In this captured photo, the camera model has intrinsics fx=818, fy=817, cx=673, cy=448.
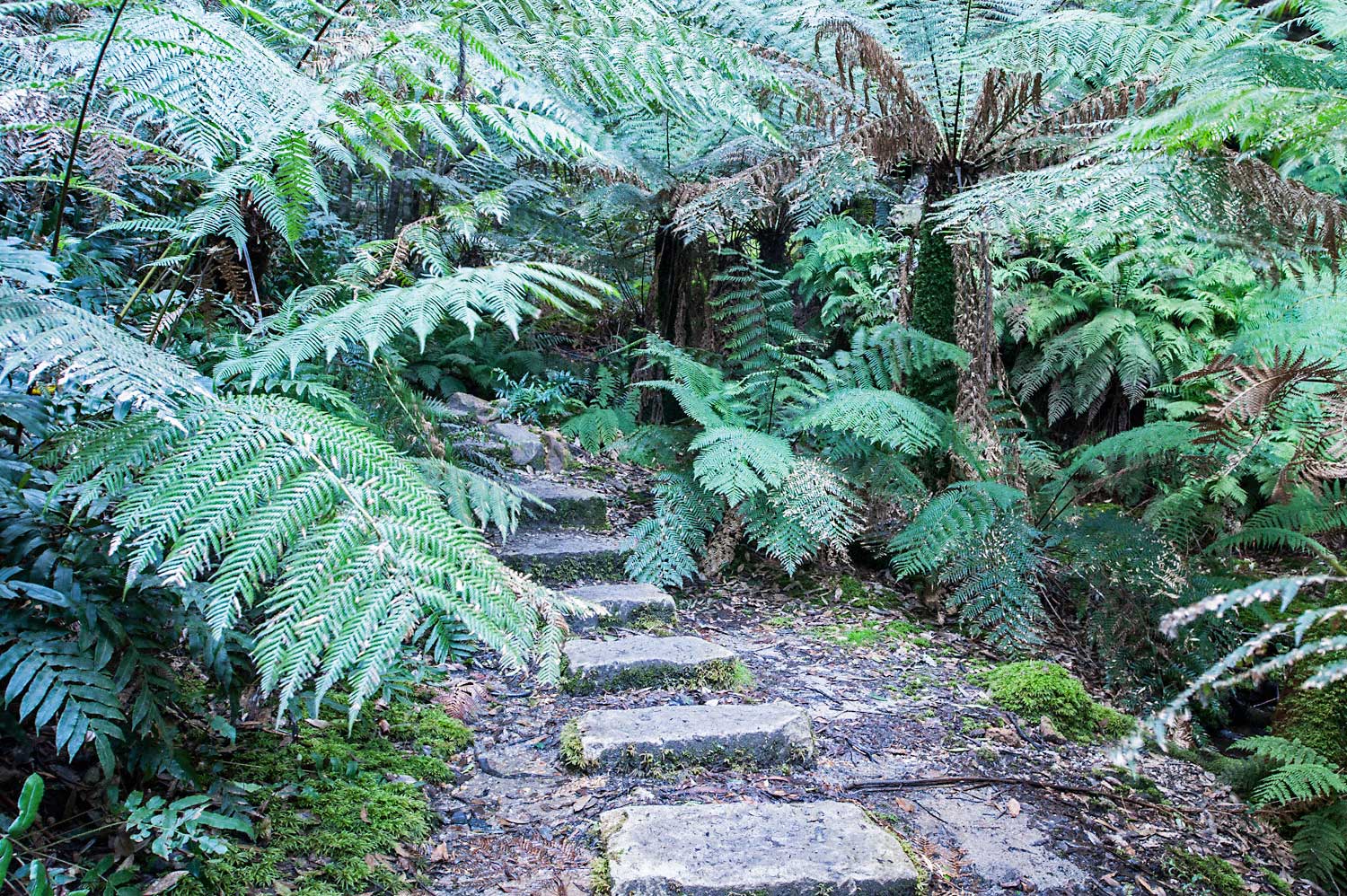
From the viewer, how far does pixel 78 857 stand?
1.38 m

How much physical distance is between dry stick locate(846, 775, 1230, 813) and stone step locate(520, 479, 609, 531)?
1904 mm

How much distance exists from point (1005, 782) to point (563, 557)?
5.78 ft

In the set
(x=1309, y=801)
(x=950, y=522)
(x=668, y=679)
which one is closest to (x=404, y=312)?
(x=668, y=679)

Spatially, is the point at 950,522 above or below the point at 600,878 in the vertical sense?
above

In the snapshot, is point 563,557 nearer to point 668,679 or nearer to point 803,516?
point 668,679

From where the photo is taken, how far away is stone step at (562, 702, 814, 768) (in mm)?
2068

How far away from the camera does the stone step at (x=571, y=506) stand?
11.9ft

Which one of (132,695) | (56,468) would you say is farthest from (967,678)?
(56,468)

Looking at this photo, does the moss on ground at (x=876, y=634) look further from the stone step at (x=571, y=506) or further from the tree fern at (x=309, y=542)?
the tree fern at (x=309, y=542)

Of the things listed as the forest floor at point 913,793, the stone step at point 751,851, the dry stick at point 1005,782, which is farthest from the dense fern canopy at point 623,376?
the stone step at point 751,851

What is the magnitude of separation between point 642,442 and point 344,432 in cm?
229

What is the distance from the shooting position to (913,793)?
6.84 feet

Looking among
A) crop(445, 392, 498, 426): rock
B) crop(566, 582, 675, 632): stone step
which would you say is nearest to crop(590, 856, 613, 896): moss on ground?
crop(566, 582, 675, 632): stone step

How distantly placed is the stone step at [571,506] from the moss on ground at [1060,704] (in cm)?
180
